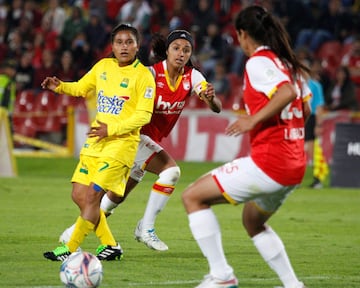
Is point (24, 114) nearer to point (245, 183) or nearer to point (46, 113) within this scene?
point (46, 113)

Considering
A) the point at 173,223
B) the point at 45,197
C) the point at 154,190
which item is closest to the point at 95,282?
the point at 154,190

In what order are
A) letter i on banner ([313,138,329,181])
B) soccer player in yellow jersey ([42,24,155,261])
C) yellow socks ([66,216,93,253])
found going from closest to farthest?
1. yellow socks ([66,216,93,253])
2. soccer player in yellow jersey ([42,24,155,261])
3. letter i on banner ([313,138,329,181])

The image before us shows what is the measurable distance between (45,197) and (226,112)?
771cm

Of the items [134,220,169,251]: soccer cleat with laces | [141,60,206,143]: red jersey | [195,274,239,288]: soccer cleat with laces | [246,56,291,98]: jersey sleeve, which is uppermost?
[246,56,291,98]: jersey sleeve

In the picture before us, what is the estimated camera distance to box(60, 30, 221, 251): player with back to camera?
34.2 feet

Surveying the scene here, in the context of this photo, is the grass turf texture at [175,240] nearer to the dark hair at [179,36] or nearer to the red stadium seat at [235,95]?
the dark hair at [179,36]

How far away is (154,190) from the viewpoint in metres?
10.7

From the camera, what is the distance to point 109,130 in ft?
29.9

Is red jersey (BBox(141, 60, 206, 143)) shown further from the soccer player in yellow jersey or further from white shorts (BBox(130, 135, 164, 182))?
the soccer player in yellow jersey

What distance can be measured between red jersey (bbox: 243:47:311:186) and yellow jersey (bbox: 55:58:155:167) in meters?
2.09

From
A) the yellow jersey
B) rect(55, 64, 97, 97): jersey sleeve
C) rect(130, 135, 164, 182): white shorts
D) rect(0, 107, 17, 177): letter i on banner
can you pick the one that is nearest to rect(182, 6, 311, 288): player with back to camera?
the yellow jersey

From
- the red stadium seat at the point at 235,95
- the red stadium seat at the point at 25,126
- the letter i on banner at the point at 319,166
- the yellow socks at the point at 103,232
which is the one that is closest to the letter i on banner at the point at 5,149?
the red stadium seat at the point at 25,126

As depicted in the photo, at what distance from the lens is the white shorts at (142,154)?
1066 cm

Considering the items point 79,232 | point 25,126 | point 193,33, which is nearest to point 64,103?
point 25,126
